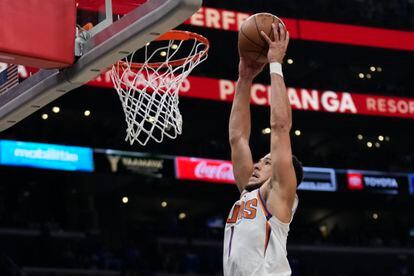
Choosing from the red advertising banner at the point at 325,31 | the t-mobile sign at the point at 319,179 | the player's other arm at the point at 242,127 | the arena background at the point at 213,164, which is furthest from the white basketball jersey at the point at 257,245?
the t-mobile sign at the point at 319,179

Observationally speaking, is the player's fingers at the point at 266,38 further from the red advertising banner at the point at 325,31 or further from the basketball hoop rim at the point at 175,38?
the red advertising banner at the point at 325,31

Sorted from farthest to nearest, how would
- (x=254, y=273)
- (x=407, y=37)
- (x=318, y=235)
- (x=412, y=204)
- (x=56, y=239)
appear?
(x=412, y=204)
(x=318, y=235)
(x=407, y=37)
(x=56, y=239)
(x=254, y=273)

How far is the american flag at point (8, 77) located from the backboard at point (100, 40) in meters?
0.08

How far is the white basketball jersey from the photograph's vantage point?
4.08 meters

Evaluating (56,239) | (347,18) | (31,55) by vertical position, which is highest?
(347,18)

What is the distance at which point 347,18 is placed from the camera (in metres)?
20.2

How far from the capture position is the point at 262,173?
4332 mm

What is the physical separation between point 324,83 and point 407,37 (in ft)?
8.77

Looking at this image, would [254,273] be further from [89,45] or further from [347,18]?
[347,18]

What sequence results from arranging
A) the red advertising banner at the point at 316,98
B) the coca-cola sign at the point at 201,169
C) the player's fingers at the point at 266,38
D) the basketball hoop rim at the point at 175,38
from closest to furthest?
1. the player's fingers at the point at 266,38
2. the basketball hoop rim at the point at 175,38
3. the red advertising banner at the point at 316,98
4. the coca-cola sign at the point at 201,169

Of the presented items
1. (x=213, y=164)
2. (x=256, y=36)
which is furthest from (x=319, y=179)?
(x=256, y=36)

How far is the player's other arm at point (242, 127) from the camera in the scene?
15.2 feet

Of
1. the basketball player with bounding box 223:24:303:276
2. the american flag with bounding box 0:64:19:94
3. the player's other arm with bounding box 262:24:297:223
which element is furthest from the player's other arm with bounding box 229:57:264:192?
the american flag with bounding box 0:64:19:94

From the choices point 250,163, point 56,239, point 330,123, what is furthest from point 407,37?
point 250,163
